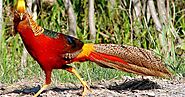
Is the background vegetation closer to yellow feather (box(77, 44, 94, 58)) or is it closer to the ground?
the ground

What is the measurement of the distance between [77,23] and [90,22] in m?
0.39

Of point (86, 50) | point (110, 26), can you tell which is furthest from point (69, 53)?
point (110, 26)

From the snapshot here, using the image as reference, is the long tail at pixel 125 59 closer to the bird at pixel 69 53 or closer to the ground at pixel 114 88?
the bird at pixel 69 53

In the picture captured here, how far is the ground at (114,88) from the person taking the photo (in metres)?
5.41

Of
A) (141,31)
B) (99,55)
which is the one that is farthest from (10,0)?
(99,55)

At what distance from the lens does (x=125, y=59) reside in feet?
17.4

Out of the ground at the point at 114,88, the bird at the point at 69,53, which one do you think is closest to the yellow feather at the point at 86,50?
the bird at the point at 69,53

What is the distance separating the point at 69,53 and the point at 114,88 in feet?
2.47

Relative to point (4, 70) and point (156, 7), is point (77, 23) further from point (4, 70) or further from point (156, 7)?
point (4, 70)

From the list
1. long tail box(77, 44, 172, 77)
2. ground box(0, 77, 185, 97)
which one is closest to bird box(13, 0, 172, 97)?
long tail box(77, 44, 172, 77)

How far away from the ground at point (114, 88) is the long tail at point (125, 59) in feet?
0.70

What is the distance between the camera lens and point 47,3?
974 centimetres

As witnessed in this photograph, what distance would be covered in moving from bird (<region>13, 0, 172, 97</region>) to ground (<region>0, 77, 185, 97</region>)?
176mm

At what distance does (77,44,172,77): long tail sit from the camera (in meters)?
5.28
